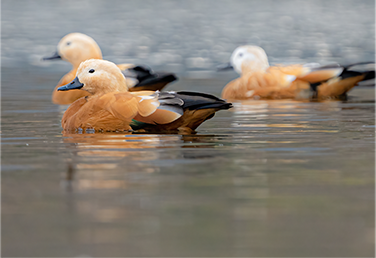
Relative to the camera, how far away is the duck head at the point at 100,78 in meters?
8.02

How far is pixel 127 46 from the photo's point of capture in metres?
23.5

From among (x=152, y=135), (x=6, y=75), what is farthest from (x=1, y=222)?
(x=6, y=75)

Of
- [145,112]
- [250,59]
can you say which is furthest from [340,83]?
[145,112]

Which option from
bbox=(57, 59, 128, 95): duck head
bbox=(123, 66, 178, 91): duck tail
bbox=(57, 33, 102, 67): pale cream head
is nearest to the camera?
bbox=(57, 59, 128, 95): duck head

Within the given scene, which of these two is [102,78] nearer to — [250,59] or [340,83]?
[340,83]

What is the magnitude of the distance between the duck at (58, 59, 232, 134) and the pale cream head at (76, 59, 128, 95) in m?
0.30

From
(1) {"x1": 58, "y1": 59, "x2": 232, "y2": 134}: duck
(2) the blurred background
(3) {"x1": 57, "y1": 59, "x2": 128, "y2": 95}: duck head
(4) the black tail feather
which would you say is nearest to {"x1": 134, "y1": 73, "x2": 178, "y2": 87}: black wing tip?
(3) {"x1": 57, "y1": 59, "x2": 128, "y2": 95}: duck head

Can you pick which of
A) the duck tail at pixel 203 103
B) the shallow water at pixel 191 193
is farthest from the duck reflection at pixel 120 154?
the duck tail at pixel 203 103

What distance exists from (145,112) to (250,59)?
7984 mm

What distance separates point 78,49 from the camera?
44.2 ft

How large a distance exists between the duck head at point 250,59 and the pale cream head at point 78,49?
3.14 m

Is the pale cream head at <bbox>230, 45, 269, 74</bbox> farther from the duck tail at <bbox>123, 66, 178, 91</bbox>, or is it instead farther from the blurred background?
the blurred background

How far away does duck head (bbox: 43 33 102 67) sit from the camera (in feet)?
43.8

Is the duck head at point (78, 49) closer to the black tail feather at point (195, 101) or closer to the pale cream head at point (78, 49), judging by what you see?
the pale cream head at point (78, 49)
